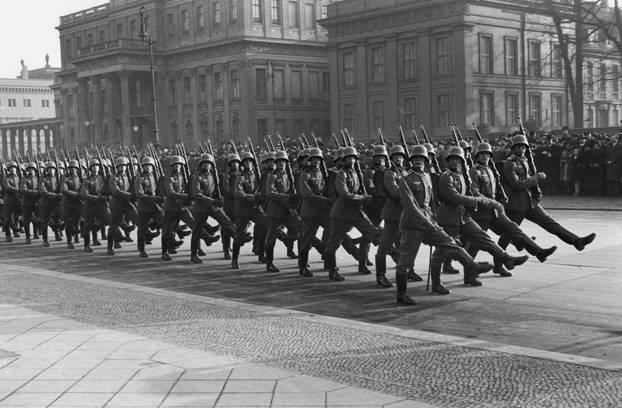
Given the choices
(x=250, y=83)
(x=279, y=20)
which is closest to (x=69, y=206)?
(x=250, y=83)

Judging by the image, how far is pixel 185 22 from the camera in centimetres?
7281

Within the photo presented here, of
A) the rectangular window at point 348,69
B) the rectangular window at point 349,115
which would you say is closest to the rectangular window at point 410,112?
the rectangular window at point 349,115

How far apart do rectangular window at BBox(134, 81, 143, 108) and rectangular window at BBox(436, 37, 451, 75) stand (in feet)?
116

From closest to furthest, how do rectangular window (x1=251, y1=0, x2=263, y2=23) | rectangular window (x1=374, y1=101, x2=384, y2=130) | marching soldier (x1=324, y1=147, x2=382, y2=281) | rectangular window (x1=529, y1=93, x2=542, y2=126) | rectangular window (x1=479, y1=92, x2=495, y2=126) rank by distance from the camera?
marching soldier (x1=324, y1=147, x2=382, y2=281) → rectangular window (x1=479, y1=92, x2=495, y2=126) → rectangular window (x1=374, y1=101, x2=384, y2=130) → rectangular window (x1=529, y1=93, x2=542, y2=126) → rectangular window (x1=251, y1=0, x2=263, y2=23)

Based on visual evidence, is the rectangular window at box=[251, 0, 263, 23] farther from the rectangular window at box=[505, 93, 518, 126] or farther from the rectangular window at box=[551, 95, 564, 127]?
the rectangular window at box=[551, 95, 564, 127]

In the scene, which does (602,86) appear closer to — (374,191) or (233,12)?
(233,12)

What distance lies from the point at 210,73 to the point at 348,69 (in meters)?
16.8

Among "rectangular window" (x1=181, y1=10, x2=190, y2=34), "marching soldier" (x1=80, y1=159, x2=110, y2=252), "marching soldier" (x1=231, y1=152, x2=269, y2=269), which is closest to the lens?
"marching soldier" (x1=231, y1=152, x2=269, y2=269)

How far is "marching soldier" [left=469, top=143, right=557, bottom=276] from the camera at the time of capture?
1173 cm

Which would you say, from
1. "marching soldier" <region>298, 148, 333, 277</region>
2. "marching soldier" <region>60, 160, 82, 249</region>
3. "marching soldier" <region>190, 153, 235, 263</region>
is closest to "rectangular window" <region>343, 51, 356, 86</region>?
"marching soldier" <region>60, 160, 82, 249</region>

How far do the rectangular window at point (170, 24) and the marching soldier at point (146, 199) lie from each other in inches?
2315

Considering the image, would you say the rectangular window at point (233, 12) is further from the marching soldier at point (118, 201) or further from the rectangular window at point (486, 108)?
the marching soldier at point (118, 201)

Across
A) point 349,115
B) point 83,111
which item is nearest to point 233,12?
point 349,115

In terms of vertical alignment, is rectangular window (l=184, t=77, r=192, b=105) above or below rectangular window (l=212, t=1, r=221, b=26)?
below
